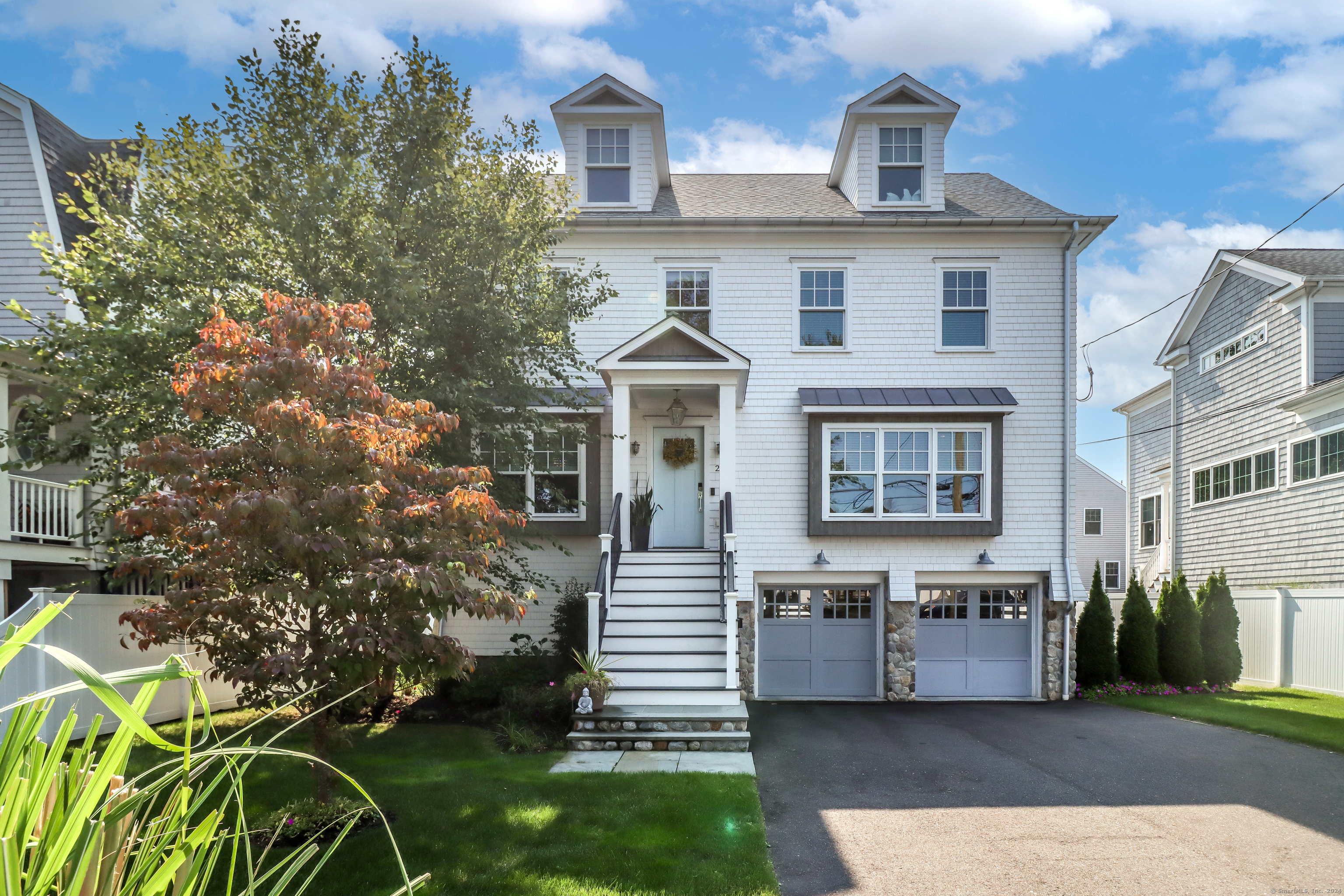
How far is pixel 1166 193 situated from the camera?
12875 millimetres

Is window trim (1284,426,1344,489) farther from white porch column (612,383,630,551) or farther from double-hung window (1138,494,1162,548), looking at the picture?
white porch column (612,383,630,551)

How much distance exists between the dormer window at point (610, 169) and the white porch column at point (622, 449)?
388 cm

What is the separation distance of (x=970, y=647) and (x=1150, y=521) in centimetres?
1083

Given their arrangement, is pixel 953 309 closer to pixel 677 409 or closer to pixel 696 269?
pixel 696 269

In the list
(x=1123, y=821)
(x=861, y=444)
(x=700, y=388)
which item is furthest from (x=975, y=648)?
(x=1123, y=821)

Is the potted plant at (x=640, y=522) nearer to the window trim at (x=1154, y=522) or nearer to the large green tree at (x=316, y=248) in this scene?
the large green tree at (x=316, y=248)

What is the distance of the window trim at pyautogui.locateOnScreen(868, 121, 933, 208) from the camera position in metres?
14.2

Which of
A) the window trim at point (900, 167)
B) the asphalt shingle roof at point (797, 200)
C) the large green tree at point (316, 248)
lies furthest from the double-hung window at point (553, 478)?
the window trim at point (900, 167)

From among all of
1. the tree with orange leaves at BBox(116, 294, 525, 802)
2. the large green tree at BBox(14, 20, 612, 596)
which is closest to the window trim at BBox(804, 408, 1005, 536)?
the large green tree at BBox(14, 20, 612, 596)

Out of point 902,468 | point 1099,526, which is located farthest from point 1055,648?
A: point 1099,526

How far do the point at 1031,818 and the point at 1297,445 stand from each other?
39.3 feet

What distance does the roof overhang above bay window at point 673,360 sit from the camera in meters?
12.2

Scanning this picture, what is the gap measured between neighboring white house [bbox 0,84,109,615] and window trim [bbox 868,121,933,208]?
1205cm

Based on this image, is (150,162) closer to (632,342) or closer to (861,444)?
(632,342)
